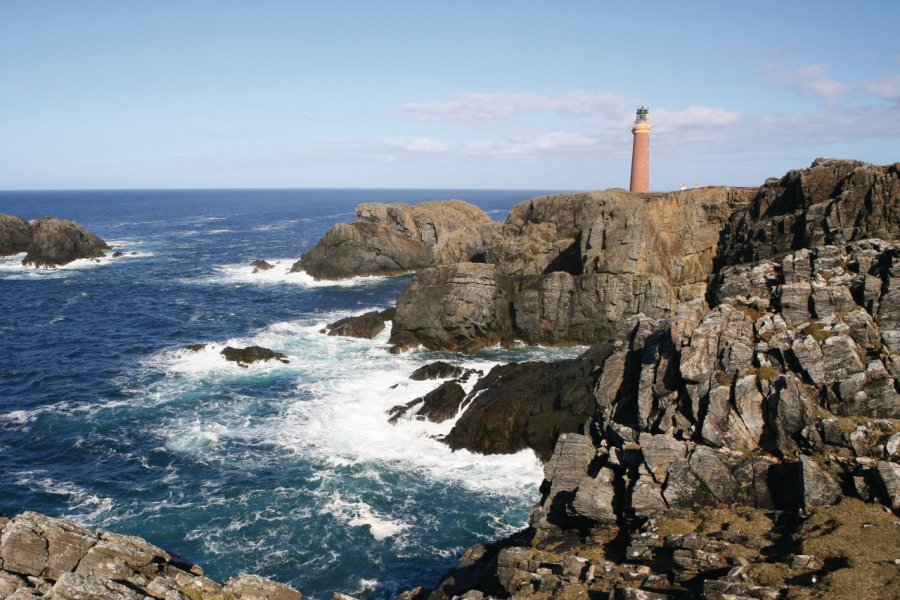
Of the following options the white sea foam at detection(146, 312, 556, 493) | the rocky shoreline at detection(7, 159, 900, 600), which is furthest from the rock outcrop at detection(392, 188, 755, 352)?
the rocky shoreline at detection(7, 159, 900, 600)

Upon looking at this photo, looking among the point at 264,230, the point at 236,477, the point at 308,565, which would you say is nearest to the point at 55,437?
the point at 236,477

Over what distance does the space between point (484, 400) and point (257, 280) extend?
Result: 68.0 metres

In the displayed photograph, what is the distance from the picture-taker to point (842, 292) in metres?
26.7

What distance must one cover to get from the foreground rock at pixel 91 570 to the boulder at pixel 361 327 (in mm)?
45742

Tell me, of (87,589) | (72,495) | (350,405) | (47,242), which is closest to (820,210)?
(350,405)

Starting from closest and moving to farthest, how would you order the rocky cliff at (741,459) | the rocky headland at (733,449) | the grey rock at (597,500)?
the rocky cliff at (741,459)
the rocky headland at (733,449)
the grey rock at (597,500)

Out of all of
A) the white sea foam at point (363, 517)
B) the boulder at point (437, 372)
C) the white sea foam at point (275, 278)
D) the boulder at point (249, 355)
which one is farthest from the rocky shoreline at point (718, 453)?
the white sea foam at point (275, 278)

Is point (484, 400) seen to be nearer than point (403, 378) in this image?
Yes

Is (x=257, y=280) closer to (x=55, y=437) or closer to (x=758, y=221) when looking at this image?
(x=55, y=437)

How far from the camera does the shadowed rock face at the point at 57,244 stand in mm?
110562

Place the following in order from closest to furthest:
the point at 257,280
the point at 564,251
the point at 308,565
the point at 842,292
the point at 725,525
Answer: the point at 725,525
the point at 842,292
the point at 308,565
the point at 564,251
the point at 257,280

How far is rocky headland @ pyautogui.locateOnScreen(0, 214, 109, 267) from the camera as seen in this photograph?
364 feet

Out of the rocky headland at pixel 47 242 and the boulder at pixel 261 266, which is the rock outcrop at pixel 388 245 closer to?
the boulder at pixel 261 266

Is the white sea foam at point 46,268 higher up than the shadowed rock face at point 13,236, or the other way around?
the shadowed rock face at point 13,236
